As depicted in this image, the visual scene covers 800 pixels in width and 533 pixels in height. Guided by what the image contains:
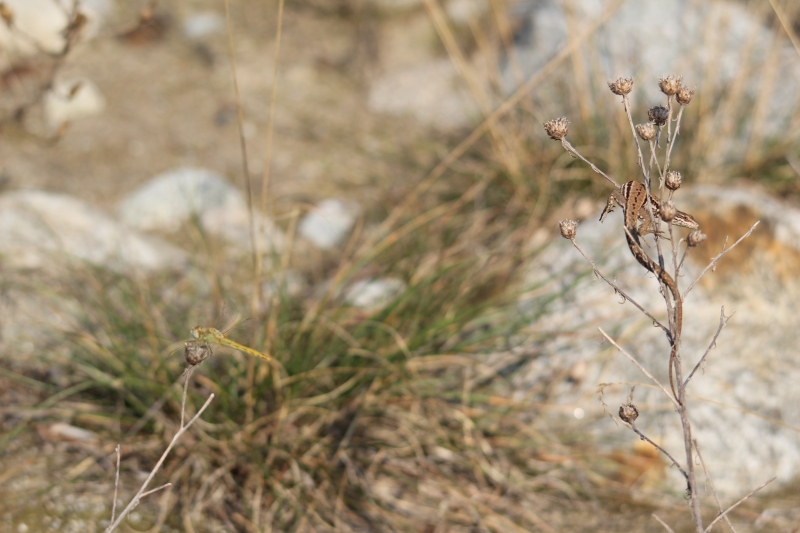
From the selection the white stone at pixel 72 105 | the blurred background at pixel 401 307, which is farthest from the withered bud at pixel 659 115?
the white stone at pixel 72 105

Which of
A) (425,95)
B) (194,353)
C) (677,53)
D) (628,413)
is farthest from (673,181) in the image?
(425,95)

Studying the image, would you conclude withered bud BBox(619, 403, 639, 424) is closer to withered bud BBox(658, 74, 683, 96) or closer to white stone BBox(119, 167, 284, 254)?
withered bud BBox(658, 74, 683, 96)

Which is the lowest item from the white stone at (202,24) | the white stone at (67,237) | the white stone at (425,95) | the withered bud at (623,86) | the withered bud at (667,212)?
the withered bud at (667,212)

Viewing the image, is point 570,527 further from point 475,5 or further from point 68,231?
point 475,5

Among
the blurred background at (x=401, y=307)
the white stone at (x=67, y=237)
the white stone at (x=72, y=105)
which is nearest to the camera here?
the blurred background at (x=401, y=307)

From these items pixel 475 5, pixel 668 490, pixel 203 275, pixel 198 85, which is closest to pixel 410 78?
pixel 475 5

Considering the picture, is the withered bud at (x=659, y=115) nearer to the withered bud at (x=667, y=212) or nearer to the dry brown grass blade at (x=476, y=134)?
the withered bud at (x=667, y=212)
